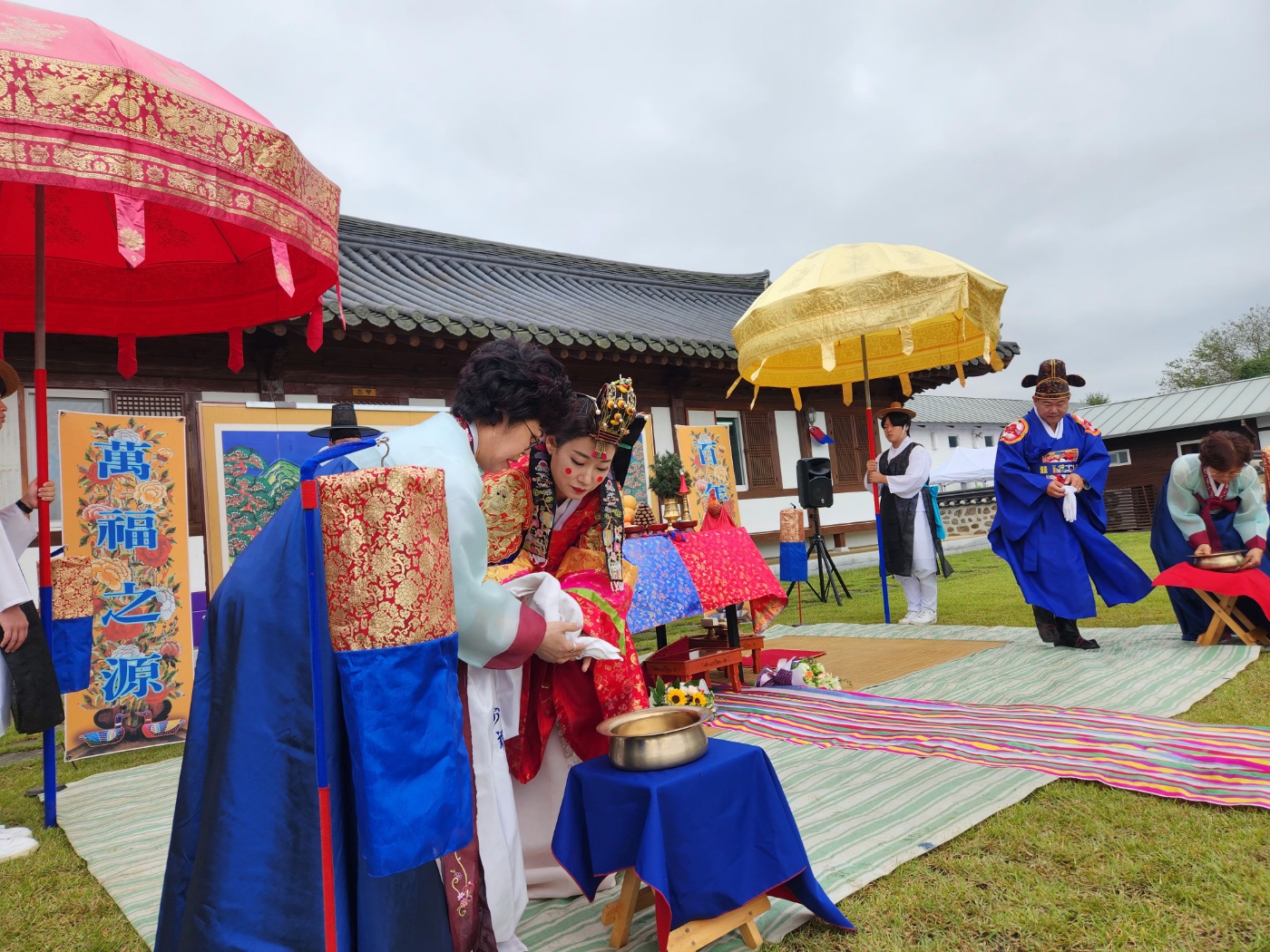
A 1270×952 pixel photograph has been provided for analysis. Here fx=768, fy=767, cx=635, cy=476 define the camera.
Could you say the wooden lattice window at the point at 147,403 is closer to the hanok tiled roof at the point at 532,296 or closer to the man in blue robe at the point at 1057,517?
the hanok tiled roof at the point at 532,296

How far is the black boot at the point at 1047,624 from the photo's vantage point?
5805 mm

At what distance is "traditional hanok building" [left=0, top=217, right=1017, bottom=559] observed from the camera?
713cm

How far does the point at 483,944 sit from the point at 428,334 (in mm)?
6541

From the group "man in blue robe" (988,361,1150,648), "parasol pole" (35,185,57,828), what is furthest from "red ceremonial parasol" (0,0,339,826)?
"man in blue robe" (988,361,1150,648)

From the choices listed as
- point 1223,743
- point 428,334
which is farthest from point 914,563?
point 428,334

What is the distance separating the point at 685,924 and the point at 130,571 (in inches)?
187

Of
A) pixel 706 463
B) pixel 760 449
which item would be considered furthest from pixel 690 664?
pixel 760 449

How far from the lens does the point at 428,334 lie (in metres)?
7.77

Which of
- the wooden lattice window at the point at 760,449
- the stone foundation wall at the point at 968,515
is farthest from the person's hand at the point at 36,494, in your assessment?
the stone foundation wall at the point at 968,515

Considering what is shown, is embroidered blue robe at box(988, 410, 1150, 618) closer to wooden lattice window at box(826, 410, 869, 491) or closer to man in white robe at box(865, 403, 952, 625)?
man in white robe at box(865, 403, 952, 625)

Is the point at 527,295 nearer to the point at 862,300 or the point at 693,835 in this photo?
the point at 862,300

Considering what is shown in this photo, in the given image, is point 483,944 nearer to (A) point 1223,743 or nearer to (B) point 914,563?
(A) point 1223,743

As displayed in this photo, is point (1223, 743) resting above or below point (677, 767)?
below

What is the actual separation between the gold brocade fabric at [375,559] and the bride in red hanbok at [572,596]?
0.99m
